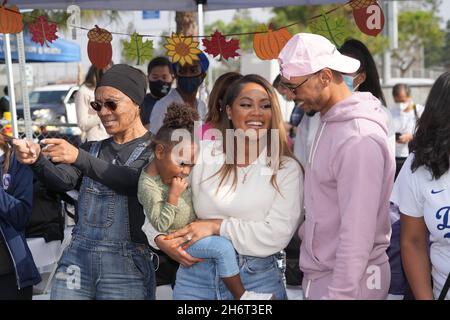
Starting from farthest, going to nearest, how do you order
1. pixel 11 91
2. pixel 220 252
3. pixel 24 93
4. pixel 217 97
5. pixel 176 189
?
1. pixel 24 93
2. pixel 11 91
3. pixel 217 97
4. pixel 176 189
5. pixel 220 252

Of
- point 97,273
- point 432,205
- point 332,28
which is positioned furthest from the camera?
point 332,28

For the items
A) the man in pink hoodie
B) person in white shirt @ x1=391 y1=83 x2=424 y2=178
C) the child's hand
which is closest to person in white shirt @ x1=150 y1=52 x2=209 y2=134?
the child's hand

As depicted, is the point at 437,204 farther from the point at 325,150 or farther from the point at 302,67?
the point at 302,67

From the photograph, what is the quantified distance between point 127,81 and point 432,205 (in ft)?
5.30

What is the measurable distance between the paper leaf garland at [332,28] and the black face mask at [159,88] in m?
2.33

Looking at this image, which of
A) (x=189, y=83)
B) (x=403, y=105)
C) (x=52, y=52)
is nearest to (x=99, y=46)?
(x=189, y=83)

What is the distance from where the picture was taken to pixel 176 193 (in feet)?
9.78

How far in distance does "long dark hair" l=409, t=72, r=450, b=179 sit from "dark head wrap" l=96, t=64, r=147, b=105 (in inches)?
55.9

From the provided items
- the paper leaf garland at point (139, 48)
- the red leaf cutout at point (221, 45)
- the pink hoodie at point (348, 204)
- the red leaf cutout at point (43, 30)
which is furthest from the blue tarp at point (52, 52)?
the pink hoodie at point (348, 204)

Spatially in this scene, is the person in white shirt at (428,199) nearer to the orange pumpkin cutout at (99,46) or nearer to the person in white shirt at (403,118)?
the orange pumpkin cutout at (99,46)

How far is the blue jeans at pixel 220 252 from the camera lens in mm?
2877

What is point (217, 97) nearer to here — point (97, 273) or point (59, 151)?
point (59, 151)

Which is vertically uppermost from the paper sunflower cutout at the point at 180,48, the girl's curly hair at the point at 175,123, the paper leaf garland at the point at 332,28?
the paper leaf garland at the point at 332,28

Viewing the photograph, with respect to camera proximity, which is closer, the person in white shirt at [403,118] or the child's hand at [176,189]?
the child's hand at [176,189]
